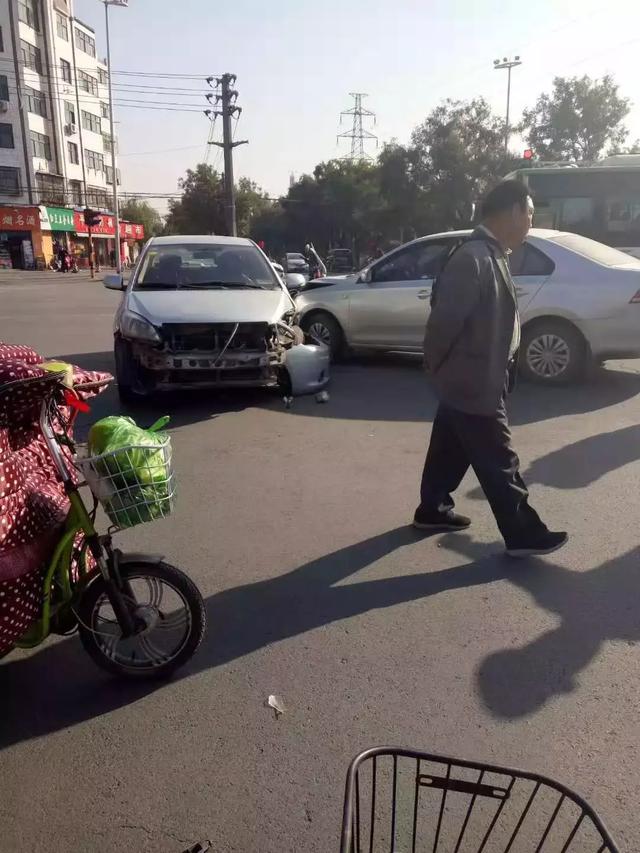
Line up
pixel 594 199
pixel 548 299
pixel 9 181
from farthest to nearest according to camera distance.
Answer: pixel 9 181 → pixel 594 199 → pixel 548 299

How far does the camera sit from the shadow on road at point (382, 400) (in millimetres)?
7332

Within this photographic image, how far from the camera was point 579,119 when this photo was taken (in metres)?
40.8

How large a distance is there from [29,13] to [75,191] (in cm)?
1269

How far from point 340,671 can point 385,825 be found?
82cm

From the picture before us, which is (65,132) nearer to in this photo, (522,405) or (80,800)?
(522,405)

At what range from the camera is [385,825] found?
7.40 ft

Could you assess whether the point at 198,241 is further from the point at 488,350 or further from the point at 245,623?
the point at 245,623

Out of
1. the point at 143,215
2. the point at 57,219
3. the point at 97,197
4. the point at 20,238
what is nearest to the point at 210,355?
the point at 20,238

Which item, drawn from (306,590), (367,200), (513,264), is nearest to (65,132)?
(367,200)

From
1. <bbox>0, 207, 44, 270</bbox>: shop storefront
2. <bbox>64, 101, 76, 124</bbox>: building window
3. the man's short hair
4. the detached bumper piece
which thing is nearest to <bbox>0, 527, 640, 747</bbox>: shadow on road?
the man's short hair

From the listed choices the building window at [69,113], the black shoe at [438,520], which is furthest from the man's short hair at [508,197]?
the building window at [69,113]

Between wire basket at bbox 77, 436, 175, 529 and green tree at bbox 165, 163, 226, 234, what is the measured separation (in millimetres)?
58589

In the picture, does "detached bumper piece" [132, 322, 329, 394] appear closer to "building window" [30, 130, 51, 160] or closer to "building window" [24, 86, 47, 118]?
"building window" [30, 130, 51, 160]

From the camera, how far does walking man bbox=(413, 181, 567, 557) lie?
148 inches
